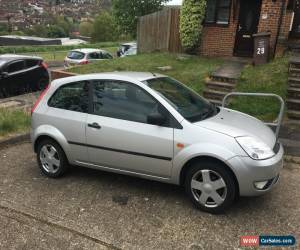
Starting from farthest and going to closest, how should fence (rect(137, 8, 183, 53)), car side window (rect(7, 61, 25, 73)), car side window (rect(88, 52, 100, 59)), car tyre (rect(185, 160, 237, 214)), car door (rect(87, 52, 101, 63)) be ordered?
car side window (rect(88, 52, 100, 59)) < car door (rect(87, 52, 101, 63)) < fence (rect(137, 8, 183, 53)) < car side window (rect(7, 61, 25, 73)) < car tyre (rect(185, 160, 237, 214))

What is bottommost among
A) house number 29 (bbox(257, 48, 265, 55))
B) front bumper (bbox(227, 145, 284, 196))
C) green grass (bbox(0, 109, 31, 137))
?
green grass (bbox(0, 109, 31, 137))

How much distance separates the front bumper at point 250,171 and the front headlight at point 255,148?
6 centimetres

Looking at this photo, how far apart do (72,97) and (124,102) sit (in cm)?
95

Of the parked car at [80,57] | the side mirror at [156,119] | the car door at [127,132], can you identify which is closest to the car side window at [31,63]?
the parked car at [80,57]

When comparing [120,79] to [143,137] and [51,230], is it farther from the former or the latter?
[51,230]

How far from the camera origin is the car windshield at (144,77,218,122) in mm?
4914

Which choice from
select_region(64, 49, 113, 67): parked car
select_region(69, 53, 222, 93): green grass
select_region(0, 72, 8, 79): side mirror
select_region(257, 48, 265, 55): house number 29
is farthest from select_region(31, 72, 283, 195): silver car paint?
select_region(64, 49, 113, 67): parked car

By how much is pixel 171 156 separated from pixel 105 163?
1.08m

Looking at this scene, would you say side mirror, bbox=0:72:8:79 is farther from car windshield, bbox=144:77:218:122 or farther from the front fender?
the front fender

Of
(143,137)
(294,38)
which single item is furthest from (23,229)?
(294,38)

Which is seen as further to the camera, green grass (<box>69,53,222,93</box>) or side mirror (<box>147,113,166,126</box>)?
green grass (<box>69,53,222,93</box>)

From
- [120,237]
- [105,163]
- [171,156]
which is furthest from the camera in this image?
[105,163]

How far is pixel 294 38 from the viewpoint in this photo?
42.0 ft

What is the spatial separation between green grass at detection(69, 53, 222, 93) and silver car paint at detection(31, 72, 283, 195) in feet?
18.5
